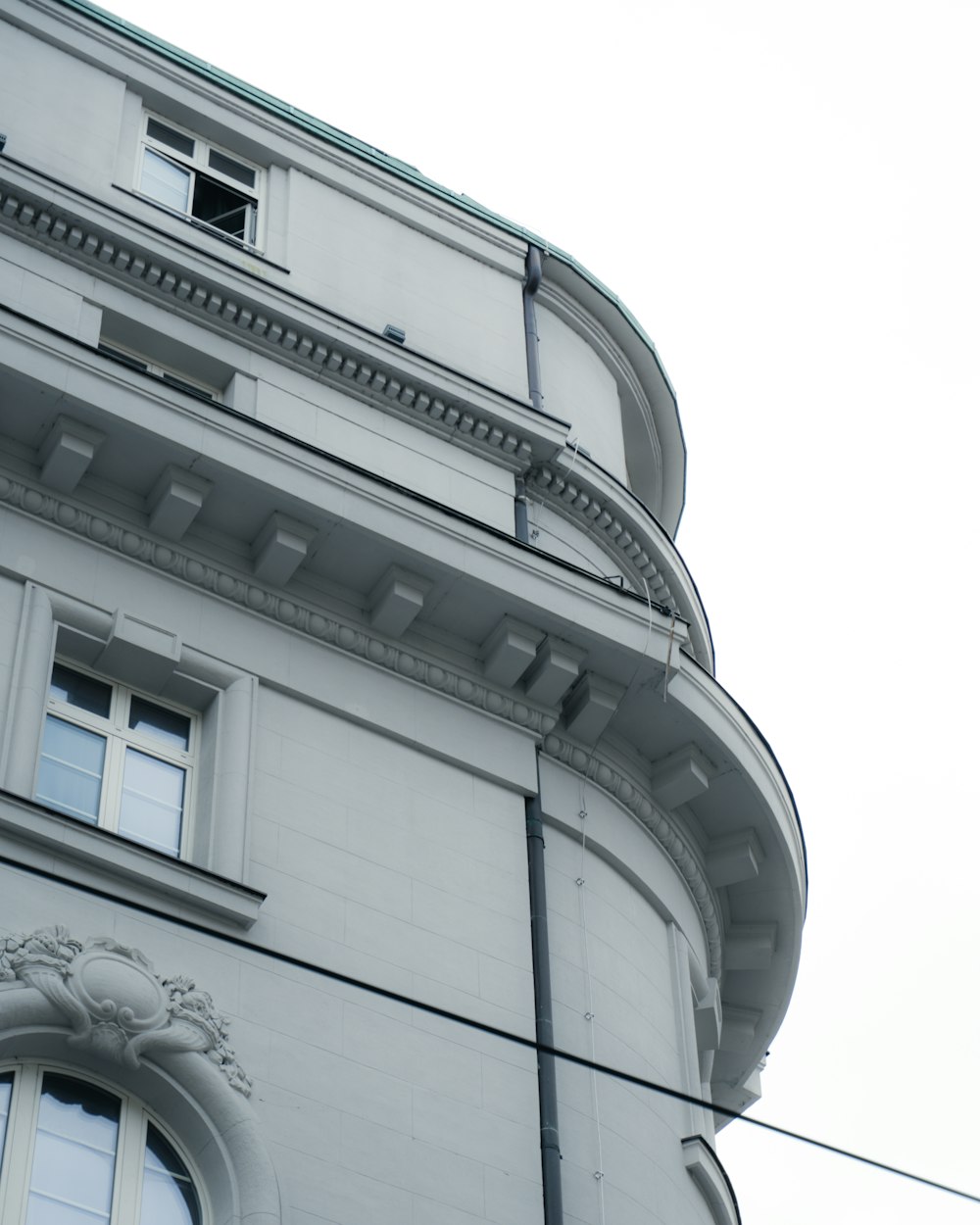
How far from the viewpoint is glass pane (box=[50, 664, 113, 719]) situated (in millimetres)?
16391

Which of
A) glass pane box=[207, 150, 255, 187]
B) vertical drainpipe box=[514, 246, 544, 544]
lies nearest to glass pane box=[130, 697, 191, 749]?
vertical drainpipe box=[514, 246, 544, 544]

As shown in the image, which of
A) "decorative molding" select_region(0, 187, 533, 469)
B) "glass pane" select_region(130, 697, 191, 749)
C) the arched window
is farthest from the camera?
"decorative molding" select_region(0, 187, 533, 469)

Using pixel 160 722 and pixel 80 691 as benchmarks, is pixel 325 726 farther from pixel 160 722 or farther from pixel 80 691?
pixel 80 691

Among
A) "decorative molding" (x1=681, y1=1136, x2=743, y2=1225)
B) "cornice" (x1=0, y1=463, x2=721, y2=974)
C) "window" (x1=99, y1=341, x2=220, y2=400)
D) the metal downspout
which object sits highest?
the metal downspout

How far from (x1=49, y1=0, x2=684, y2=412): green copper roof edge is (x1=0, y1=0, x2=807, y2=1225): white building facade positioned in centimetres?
8

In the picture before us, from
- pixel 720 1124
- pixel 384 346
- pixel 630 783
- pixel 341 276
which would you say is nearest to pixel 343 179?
pixel 341 276

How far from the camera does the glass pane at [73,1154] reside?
43.2 feet

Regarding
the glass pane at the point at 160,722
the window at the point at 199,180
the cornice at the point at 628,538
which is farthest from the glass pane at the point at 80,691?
the window at the point at 199,180

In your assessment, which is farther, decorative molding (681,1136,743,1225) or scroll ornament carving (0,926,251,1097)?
decorative molding (681,1136,743,1225)

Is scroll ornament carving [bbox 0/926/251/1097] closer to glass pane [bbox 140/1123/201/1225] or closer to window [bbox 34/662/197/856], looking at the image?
glass pane [bbox 140/1123/201/1225]

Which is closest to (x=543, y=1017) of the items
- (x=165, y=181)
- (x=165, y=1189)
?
(x=165, y=1189)

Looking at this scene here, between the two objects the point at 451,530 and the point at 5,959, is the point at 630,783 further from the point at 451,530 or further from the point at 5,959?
the point at 5,959

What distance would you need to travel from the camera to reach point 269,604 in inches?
695

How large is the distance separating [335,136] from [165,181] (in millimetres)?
2324
